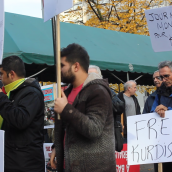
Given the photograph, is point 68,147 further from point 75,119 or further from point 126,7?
point 126,7

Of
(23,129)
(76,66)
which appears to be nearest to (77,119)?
(76,66)

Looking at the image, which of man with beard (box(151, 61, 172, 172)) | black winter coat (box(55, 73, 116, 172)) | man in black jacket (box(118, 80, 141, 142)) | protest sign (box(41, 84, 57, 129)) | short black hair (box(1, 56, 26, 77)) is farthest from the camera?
man in black jacket (box(118, 80, 141, 142))

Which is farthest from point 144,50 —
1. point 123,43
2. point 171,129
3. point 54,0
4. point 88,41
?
point 54,0

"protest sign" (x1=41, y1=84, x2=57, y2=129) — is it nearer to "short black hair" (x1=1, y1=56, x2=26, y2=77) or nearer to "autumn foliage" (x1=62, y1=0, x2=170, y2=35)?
"short black hair" (x1=1, y1=56, x2=26, y2=77)

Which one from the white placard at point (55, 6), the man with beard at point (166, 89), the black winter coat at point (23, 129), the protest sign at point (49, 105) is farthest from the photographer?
the protest sign at point (49, 105)

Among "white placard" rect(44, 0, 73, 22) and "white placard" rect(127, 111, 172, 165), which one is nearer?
"white placard" rect(44, 0, 73, 22)

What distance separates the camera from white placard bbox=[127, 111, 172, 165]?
3.23 meters

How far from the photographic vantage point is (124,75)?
10.0 meters

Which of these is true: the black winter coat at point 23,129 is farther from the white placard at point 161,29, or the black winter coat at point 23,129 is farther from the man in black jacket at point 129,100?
the man in black jacket at point 129,100

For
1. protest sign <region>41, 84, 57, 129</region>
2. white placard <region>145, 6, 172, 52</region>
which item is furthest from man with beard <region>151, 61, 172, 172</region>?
protest sign <region>41, 84, 57, 129</region>

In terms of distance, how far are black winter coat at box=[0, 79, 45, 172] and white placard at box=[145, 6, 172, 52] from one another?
1559 mm

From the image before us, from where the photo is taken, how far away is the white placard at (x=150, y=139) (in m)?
3.23

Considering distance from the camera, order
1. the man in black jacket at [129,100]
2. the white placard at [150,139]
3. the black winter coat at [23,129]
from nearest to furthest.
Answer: the black winter coat at [23,129], the white placard at [150,139], the man in black jacket at [129,100]

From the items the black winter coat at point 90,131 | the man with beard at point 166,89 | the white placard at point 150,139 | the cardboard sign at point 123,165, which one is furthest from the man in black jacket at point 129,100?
the black winter coat at point 90,131
